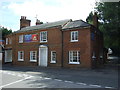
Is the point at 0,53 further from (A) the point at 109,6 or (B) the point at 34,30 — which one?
(A) the point at 109,6

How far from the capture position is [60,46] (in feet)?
75.7

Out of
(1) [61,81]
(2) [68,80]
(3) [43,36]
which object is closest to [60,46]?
(3) [43,36]

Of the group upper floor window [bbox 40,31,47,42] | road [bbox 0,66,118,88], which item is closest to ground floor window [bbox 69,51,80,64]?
upper floor window [bbox 40,31,47,42]

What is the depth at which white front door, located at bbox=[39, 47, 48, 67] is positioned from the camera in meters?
24.5

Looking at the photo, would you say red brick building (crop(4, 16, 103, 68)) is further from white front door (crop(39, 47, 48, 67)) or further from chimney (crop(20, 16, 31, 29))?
chimney (crop(20, 16, 31, 29))

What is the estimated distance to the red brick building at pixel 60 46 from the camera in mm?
20969

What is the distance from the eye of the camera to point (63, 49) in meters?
22.8

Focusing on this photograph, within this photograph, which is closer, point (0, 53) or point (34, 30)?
point (34, 30)

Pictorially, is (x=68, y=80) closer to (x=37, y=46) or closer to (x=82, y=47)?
(x=82, y=47)

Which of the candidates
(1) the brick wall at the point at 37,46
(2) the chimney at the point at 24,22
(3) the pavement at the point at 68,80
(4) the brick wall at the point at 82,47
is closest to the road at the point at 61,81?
(3) the pavement at the point at 68,80

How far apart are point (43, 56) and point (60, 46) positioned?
358 centimetres

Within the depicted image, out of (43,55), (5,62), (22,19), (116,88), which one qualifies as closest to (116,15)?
(43,55)

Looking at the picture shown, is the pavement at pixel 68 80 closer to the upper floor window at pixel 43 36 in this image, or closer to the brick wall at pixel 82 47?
the brick wall at pixel 82 47

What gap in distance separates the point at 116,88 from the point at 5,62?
2866 centimetres
